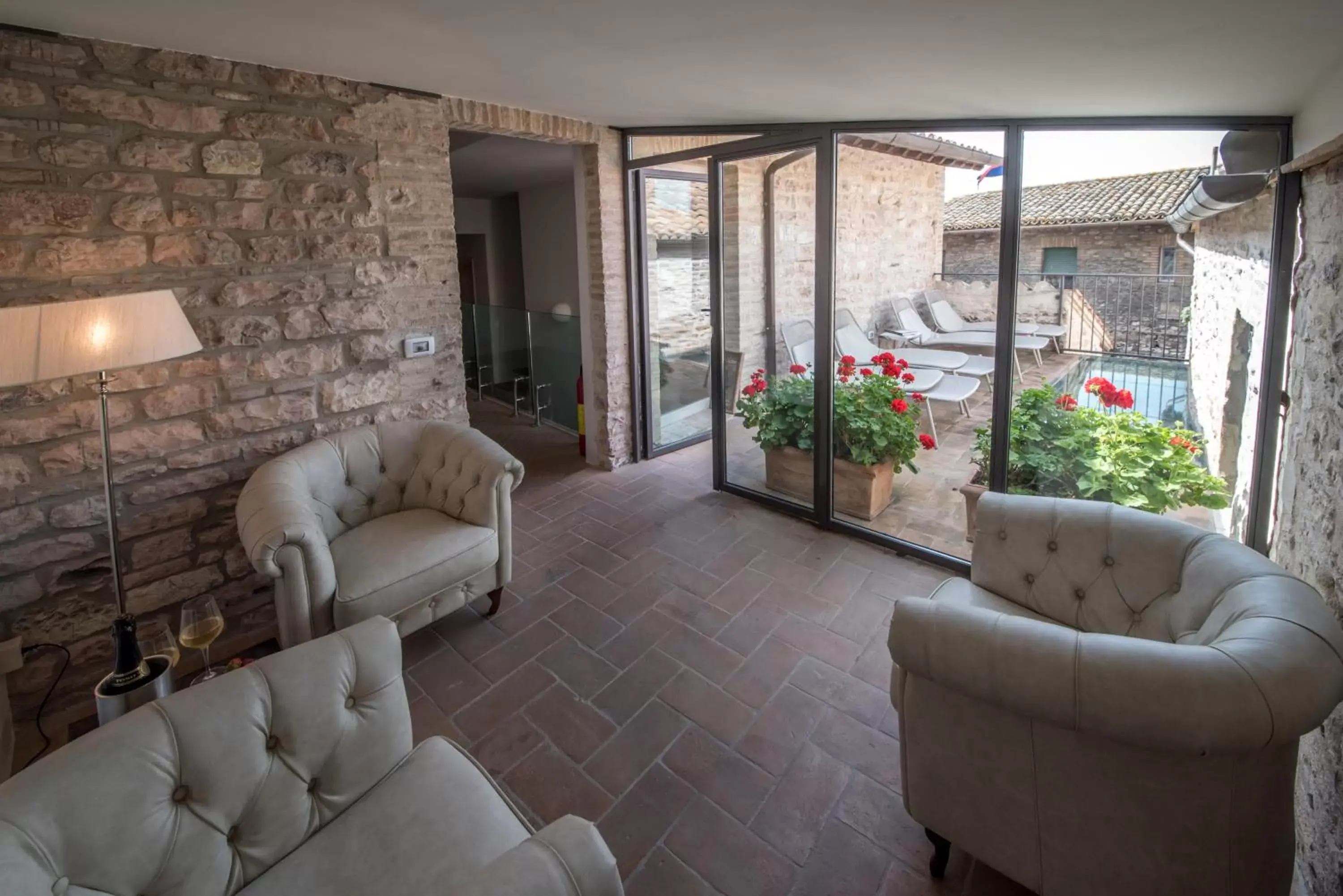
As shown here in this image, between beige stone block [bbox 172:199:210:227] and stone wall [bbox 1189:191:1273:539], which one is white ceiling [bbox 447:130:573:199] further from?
stone wall [bbox 1189:191:1273:539]

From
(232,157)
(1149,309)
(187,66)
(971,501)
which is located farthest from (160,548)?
(1149,309)

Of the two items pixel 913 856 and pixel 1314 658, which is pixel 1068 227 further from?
pixel 913 856

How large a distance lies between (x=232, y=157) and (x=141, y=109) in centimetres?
31

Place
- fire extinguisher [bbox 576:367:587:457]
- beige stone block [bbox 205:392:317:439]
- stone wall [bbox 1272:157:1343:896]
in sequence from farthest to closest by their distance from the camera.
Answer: fire extinguisher [bbox 576:367:587:457] < beige stone block [bbox 205:392:317:439] < stone wall [bbox 1272:157:1343:896]

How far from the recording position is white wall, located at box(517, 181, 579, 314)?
7.13 metres

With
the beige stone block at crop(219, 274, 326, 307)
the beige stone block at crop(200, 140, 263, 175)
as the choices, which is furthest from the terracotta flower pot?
the beige stone block at crop(200, 140, 263, 175)

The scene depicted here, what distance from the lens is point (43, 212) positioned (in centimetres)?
227

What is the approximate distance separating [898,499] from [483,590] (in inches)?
100

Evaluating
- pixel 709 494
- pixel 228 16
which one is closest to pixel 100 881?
pixel 228 16

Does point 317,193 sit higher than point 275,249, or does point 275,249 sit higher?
point 317,193

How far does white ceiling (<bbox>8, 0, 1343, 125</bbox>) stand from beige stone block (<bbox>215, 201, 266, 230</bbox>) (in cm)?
56

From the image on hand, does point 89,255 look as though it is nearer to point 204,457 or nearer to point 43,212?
point 43,212

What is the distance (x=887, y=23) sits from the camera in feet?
5.71

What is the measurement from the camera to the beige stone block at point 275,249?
2783mm
